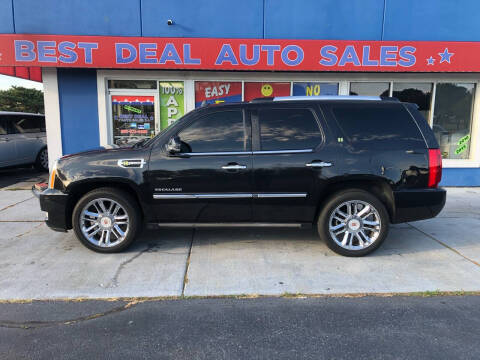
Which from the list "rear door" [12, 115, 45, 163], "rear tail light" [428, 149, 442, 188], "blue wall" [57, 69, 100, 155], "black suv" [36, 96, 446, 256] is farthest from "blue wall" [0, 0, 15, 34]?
"rear tail light" [428, 149, 442, 188]

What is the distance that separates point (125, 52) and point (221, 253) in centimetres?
532

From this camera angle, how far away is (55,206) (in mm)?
4305

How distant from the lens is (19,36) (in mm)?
7430

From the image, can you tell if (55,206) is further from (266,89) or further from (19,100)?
(19,100)

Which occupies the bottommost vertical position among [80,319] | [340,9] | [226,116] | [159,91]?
[80,319]

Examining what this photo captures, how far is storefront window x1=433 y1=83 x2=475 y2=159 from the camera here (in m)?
8.94

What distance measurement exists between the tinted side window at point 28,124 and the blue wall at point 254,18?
335 cm

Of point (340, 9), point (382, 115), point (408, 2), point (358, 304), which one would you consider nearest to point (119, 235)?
point (358, 304)

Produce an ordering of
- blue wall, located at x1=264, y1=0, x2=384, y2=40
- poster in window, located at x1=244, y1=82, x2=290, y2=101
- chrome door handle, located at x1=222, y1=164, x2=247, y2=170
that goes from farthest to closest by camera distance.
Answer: poster in window, located at x1=244, y1=82, x2=290, y2=101, blue wall, located at x1=264, y1=0, x2=384, y2=40, chrome door handle, located at x1=222, y1=164, x2=247, y2=170

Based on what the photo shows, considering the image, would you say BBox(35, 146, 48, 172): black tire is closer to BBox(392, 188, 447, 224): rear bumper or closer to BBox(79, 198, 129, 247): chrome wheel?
BBox(79, 198, 129, 247): chrome wheel

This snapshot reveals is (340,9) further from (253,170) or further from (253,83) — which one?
(253,170)

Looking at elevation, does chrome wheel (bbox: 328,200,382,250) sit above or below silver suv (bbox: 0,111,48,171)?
below

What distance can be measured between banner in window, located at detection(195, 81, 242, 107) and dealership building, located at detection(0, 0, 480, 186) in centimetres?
3

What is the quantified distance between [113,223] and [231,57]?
16.0 ft
